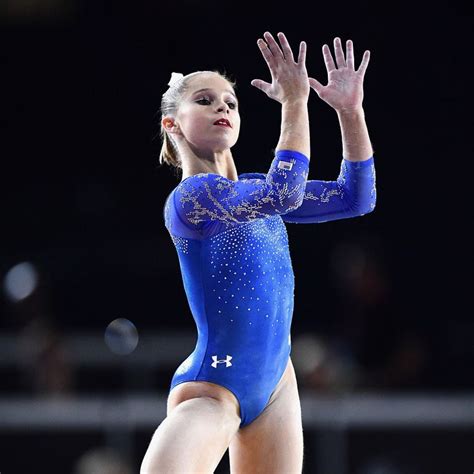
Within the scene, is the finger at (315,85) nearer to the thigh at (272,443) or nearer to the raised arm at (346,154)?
the raised arm at (346,154)

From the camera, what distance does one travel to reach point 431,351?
5.86 metres

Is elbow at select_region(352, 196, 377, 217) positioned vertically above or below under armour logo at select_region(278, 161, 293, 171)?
below

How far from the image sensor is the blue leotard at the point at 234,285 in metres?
2.90

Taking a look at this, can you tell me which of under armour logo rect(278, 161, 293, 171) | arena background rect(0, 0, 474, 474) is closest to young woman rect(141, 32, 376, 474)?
under armour logo rect(278, 161, 293, 171)

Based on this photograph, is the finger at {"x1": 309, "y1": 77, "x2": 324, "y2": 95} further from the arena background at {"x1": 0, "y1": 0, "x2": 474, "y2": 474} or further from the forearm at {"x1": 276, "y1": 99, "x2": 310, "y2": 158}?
the arena background at {"x1": 0, "y1": 0, "x2": 474, "y2": 474}

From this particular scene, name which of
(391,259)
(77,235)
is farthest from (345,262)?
(77,235)

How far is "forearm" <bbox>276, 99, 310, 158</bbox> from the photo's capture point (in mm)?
2818

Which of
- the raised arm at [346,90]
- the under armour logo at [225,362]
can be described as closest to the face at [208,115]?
the raised arm at [346,90]

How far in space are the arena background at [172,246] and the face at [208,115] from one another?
2.18 metres

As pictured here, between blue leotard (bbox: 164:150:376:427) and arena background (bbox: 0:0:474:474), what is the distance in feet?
6.52

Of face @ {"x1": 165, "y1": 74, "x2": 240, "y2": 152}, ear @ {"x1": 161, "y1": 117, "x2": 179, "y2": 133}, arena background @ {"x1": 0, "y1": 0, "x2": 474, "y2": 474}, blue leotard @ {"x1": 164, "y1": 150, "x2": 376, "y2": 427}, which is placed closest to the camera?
blue leotard @ {"x1": 164, "y1": 150, "x2": 376, "y2": 427}

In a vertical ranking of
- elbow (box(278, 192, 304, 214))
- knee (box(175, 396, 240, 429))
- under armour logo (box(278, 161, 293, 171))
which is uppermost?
under armour logo (box(278, 161, 293, 171))

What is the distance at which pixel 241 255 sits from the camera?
2.96 meters

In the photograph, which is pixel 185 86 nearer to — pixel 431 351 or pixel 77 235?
pixel 431 351
